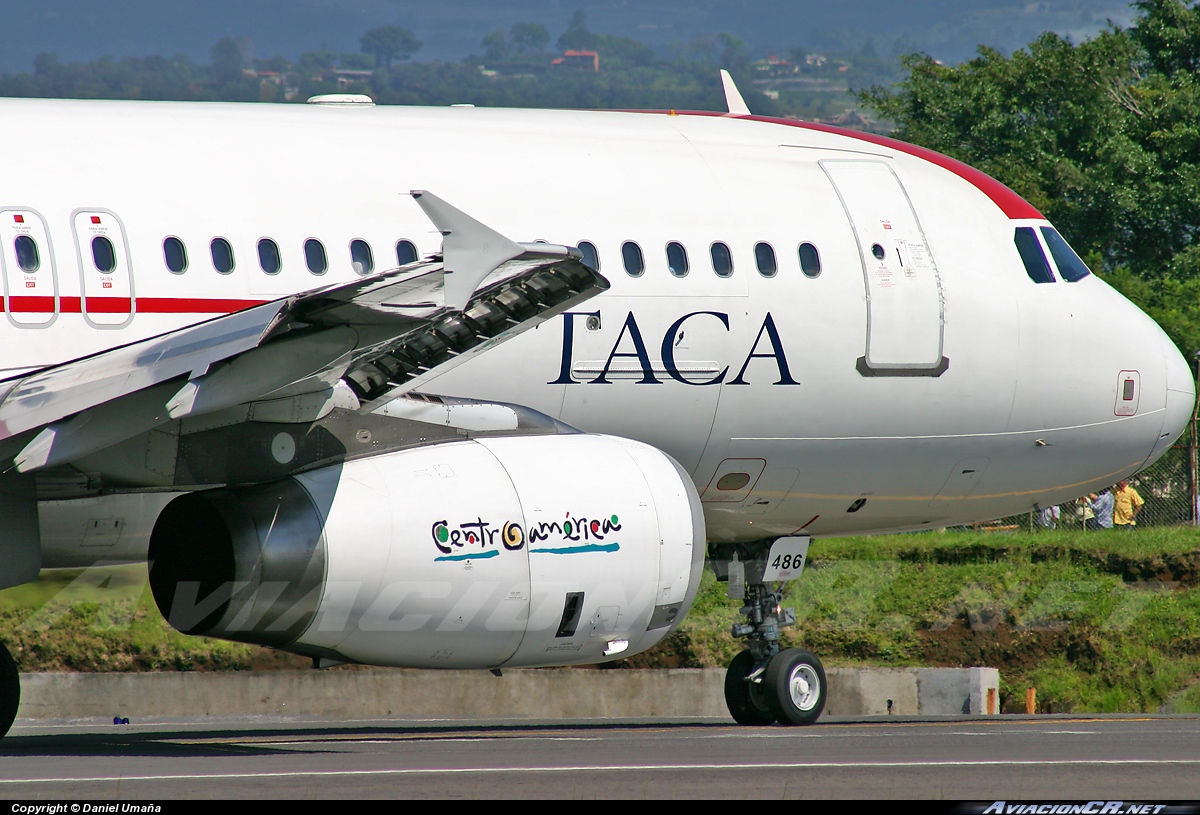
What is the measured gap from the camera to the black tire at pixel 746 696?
44.6 feet

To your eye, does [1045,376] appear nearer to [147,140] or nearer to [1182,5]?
[147,140]

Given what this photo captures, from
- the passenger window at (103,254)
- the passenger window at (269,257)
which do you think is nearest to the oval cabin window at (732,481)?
the passenger window at (269,257)

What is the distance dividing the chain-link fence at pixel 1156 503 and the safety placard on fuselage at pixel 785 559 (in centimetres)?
1154

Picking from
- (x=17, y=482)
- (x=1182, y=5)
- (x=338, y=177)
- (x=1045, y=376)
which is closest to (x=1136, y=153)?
(x=1182, y=5)

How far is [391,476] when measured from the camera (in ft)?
32.1

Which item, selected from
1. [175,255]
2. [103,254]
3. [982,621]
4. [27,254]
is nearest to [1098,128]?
[982,621]

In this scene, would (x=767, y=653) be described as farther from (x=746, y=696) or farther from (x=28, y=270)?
(x=28, y=270)

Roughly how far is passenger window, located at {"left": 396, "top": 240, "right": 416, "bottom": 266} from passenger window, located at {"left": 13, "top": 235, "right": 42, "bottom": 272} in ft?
7.67

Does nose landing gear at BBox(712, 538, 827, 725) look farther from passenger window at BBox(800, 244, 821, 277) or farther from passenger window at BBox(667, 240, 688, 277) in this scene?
passenger window at BBox(667, 240, 688, 277)

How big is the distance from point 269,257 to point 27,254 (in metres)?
1.52

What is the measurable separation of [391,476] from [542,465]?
958mm

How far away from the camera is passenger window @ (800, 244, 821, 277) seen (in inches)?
507

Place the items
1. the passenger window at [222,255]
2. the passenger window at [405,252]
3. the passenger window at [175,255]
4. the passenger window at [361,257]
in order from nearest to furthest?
the passenger window at [175,255], the passenger window at [222,255], the passenger window at [361,257], the passenger window at [405,252]

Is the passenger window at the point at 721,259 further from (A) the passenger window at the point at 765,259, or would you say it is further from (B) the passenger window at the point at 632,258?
(B) the passenger window at the point at 632,258
